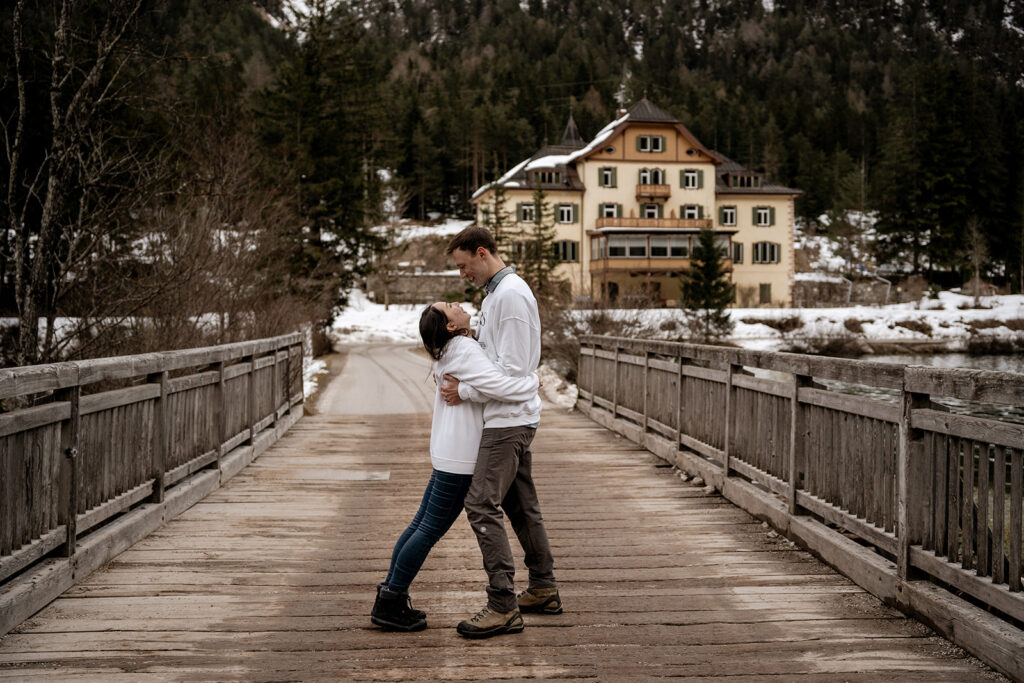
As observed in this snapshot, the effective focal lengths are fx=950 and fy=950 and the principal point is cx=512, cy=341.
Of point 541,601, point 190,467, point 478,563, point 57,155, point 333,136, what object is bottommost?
point 478,563

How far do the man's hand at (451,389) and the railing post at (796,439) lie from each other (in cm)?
267

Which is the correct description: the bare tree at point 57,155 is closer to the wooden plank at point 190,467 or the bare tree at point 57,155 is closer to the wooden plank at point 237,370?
the wooden plank at point 237,370

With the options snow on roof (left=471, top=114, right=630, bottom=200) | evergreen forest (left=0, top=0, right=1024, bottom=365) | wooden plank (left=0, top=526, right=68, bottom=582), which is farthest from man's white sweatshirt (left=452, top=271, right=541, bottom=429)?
snow on roof (left=471, top=114, right=630, bottom=200)

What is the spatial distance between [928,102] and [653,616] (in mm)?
82622

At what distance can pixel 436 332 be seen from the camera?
4230 mm

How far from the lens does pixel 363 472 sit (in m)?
9.18

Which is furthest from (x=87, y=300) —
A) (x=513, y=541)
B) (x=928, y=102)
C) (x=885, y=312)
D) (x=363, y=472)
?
(x=928, y=102)

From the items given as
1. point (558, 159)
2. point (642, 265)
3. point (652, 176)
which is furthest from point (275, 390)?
point (558, 159)

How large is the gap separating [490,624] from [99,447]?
262 centimetres

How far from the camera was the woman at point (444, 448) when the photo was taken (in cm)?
419

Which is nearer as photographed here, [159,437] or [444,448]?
[444,448]

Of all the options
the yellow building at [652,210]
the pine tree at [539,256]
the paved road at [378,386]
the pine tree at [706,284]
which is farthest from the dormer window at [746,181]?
the paved road at [378,386]

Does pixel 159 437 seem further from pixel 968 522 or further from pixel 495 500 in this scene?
pixel 968 522

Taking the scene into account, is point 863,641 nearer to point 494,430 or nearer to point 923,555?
point 923,555
